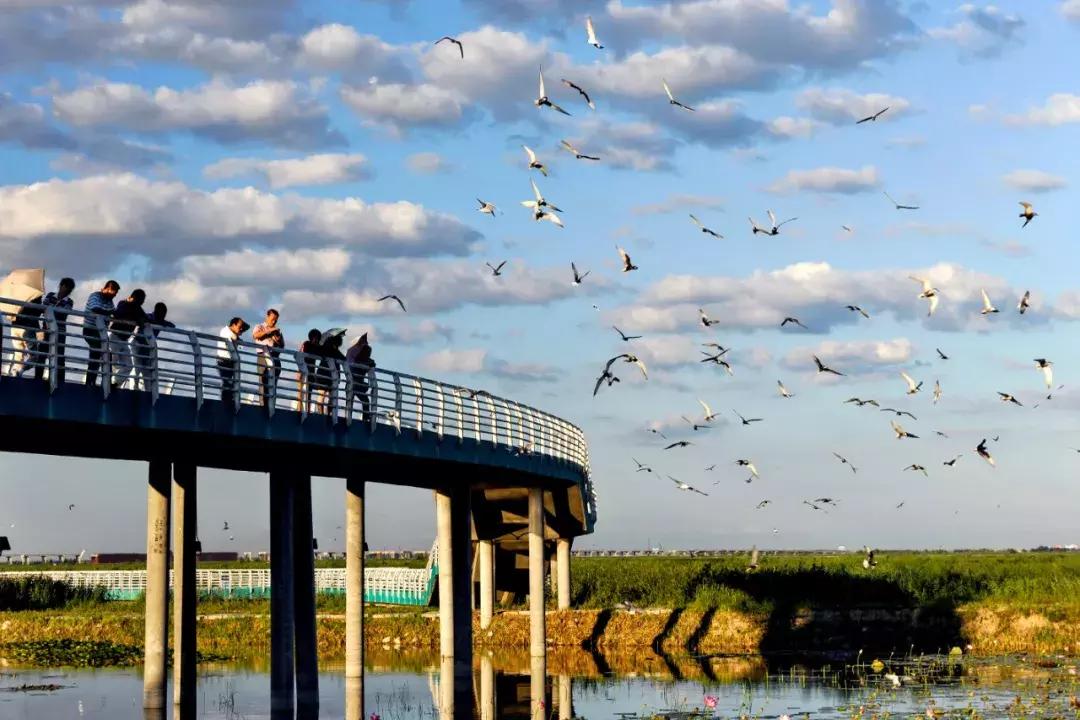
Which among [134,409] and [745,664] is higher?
[134,409]

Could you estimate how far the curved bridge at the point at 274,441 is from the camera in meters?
26.7

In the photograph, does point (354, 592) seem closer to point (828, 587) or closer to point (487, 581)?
point (487, 581)

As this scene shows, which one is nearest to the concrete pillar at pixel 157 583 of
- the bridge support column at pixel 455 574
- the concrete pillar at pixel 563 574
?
the bridge support column at pixel 455 574

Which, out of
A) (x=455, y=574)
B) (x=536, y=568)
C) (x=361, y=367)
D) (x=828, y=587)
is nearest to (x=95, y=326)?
(x=361, y=367)

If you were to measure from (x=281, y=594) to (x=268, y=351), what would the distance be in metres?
5.78

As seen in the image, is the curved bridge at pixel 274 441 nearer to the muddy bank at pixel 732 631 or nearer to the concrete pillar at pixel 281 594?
the concrete pillar at pixel 281 594

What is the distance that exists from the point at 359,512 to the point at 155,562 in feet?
32.0

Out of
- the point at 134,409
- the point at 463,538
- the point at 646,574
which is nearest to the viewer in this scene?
the point at 134,409

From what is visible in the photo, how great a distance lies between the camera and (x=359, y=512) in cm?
4209

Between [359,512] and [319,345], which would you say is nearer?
[319,345]

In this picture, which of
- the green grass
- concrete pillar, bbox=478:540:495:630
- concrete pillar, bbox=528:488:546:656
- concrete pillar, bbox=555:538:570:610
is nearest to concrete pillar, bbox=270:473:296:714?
concrete pillar, bbox=528:488:546:656

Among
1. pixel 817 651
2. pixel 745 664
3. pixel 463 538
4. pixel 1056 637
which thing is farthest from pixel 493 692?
pixel 1056 637

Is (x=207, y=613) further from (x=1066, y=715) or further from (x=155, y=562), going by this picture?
(x=1066, y=715)

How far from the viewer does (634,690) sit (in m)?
43.6
